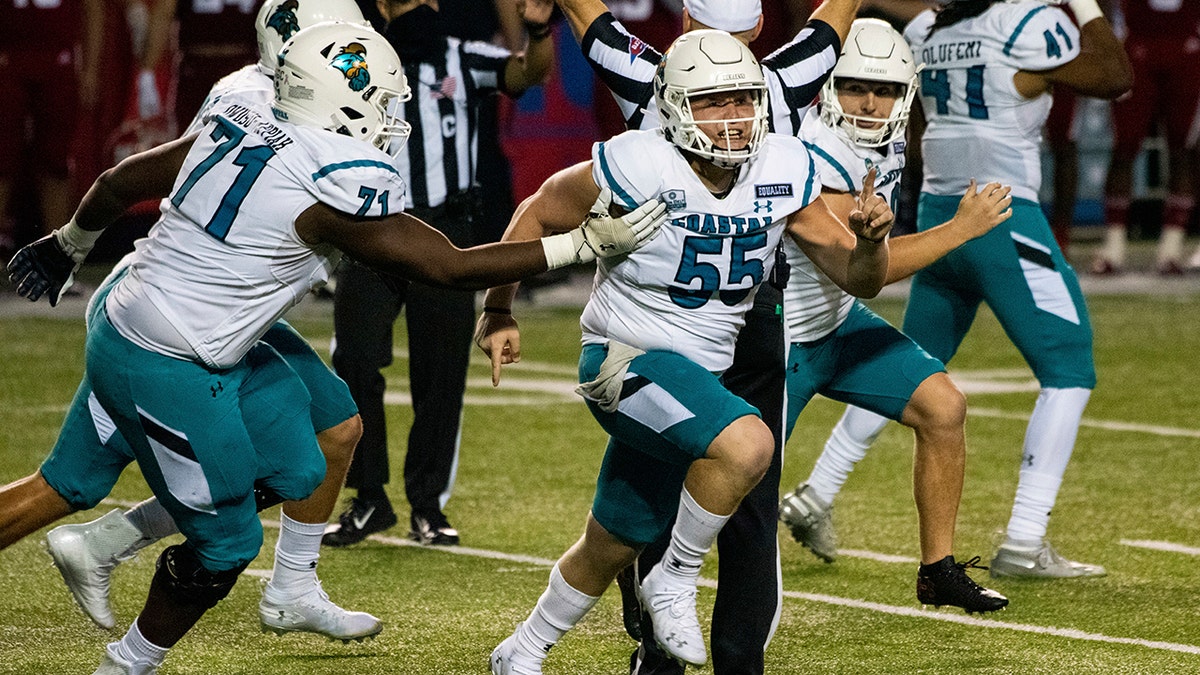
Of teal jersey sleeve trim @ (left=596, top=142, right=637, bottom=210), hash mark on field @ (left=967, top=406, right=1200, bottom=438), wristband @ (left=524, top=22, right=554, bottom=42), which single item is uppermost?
wristband @ (left=524, top=22, right=554, bottom=42)

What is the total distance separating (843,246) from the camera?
412 centimetres

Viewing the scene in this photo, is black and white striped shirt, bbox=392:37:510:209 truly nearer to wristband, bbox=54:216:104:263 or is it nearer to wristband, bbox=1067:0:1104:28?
wristband, bbox=54:216:104:263

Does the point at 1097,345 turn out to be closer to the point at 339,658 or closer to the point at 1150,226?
the point at 1150,226

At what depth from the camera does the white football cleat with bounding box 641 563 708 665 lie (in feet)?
13.0

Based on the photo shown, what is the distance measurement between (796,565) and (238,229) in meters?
2.39

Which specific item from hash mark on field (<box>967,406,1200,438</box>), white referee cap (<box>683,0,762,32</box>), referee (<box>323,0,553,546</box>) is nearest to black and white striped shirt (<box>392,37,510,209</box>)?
referee (<box>323,0,553,546</box>)

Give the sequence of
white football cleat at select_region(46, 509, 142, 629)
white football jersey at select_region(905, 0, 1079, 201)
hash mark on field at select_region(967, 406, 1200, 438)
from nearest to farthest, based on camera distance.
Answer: white football cleat at select_region(46, 509, 142, 629) → white football jersey at select_region(905, 0, 1079, 201) → hash mark on field at select_region(967, 406, 1200, 438)

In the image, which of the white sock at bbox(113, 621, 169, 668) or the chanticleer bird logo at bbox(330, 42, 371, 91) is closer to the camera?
the chanticleer bird logo at bbox(330, 42, 371, 91)

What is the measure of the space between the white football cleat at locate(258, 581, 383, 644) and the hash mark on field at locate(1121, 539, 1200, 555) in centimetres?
257

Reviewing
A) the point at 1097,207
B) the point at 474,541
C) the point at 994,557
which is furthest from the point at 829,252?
the point at 1097,207

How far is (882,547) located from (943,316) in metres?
0.76

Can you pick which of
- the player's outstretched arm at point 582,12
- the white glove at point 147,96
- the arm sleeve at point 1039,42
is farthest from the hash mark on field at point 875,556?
the white glove at point 147,96

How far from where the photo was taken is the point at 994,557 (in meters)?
5.54

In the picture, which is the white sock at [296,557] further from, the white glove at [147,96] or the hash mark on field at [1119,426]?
the white glove at [147,96]
